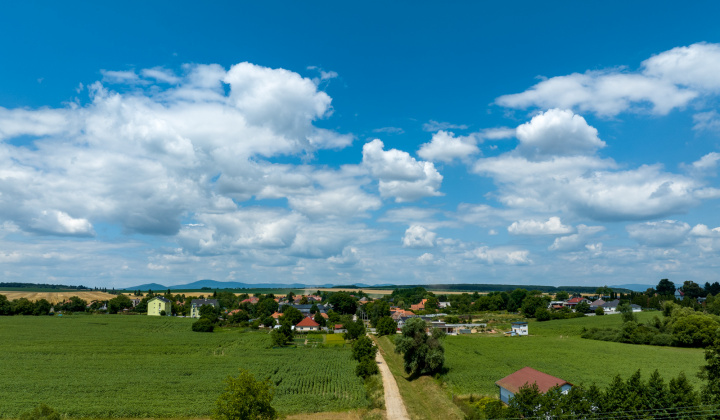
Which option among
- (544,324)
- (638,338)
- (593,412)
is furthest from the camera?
(544,324)

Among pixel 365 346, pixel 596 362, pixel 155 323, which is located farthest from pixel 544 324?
pixel 155 323

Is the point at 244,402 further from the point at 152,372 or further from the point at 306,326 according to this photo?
the point at 306,326

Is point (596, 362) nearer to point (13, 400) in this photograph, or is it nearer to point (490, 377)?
point (490, 377)

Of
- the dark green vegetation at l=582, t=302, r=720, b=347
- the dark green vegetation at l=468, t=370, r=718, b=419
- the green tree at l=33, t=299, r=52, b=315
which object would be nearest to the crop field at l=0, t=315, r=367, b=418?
the dark green vegetation at l=468, t=370, r=718, b=419

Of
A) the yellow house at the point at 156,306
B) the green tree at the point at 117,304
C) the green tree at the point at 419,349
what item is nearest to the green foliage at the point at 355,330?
the green tree at the point at 419,349

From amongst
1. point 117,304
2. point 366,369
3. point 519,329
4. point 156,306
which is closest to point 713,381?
point 366,369

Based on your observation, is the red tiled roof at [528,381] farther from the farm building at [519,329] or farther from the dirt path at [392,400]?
the farm building at [519,329]
